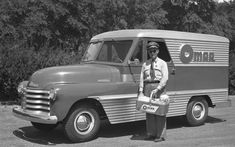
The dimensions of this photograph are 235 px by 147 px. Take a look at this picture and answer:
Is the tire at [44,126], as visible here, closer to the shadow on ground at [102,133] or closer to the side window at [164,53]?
the shadow on ground at [102,133]

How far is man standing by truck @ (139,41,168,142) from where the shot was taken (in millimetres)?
7125

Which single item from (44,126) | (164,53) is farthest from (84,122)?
(164,53)

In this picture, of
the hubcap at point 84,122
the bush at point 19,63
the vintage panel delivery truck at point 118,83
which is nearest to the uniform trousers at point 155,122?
the vintage panel delivery truck at point 118,83

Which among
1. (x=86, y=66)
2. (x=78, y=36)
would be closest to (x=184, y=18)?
(x=78, y=36)

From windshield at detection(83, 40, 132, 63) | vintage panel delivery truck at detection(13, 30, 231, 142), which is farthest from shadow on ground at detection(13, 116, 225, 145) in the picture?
windshield at detection(83, 40, 132, 63)

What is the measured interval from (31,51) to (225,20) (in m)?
21.6

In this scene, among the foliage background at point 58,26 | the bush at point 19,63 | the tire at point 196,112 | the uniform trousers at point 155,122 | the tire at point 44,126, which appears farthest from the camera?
the foliage background at point 58,26

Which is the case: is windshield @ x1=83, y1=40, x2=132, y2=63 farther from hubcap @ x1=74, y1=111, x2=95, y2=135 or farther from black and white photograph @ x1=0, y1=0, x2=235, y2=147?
hubcap @ x1=74, y1=111, x2=95, y2=135

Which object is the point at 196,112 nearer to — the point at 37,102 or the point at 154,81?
the point at 154,81

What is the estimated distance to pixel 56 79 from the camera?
23.2 feet

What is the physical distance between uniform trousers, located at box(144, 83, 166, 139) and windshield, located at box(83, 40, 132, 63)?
1054 millimetres

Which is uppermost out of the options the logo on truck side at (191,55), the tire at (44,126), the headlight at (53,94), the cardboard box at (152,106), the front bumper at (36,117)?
the logo on truck side at (191,55)

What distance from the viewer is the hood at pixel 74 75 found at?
7.09 m

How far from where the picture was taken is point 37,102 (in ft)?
23.1
